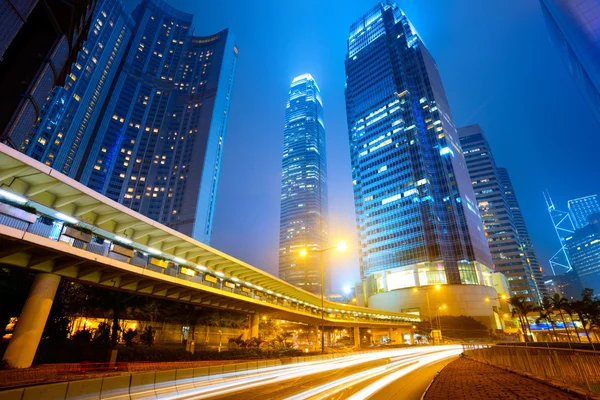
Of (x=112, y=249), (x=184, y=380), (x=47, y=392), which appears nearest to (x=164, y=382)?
(x=184, y=380)

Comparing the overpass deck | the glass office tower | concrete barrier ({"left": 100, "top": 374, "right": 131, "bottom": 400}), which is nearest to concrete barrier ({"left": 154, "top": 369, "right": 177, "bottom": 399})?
concrete barrier ({"left": 100, "top": 374, "right": 131, "bottom": 400})

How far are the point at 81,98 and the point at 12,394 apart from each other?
492ft

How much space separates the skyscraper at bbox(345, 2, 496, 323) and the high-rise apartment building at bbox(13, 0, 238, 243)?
2980 inches

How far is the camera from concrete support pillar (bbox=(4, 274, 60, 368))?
1437 cm

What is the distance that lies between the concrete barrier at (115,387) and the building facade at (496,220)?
182828mm

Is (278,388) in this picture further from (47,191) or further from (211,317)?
(211,317)

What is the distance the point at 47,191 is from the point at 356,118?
14421cm

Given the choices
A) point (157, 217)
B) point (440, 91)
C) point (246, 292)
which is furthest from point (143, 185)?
point (440, 91)

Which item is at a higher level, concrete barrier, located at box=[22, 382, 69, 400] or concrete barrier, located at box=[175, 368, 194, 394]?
concrete barrier, located at box=[22, 382, 69, 400]

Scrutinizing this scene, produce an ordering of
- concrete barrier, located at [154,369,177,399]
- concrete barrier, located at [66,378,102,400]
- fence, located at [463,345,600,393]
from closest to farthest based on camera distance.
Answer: fence, located at [463,345,600,393], concrete barrier, located at [66,378,102,400], concrete barrier, located at [154,369,177,399]

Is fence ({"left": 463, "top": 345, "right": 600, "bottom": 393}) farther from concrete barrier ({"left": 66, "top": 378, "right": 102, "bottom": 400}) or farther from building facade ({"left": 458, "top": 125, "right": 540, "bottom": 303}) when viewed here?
building facade ({"left": 458, "top": 125, "right": 540, "bottom": 303})

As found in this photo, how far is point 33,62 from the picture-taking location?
22.7m

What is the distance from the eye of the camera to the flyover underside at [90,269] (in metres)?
14.6

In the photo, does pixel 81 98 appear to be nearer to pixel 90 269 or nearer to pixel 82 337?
pixel 82 337
